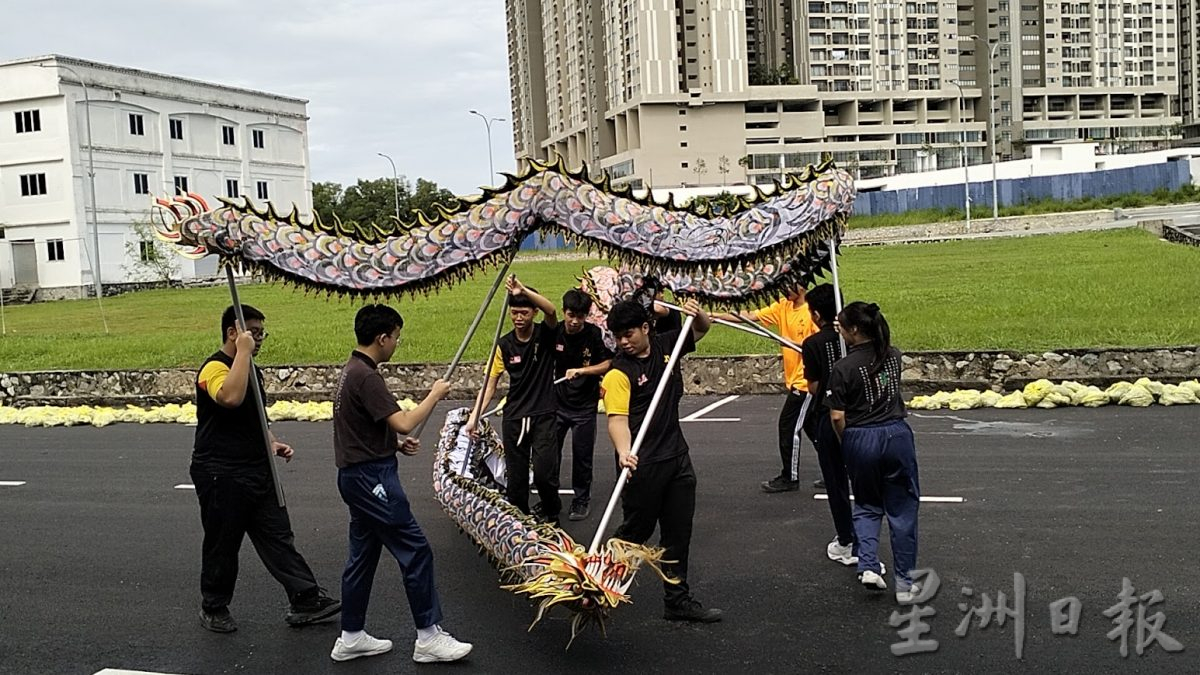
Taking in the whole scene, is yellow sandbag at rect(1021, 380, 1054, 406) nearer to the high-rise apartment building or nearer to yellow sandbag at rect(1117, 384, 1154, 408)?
yellow sandbag at rect(1117, 384, 1154, 408)

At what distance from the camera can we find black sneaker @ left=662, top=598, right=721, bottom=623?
604cm

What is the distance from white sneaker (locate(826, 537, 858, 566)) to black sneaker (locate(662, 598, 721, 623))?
1.31 meters

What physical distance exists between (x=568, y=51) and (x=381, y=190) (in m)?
33.6

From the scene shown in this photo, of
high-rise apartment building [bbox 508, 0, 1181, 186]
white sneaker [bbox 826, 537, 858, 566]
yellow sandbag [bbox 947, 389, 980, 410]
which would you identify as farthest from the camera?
high-rise apartment building [bbox 508, 0, 1181, 186]

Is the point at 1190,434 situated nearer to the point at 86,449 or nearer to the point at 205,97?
the point at 86,449

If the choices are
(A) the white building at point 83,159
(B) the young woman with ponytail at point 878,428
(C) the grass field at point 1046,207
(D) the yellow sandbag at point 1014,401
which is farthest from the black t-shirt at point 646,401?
(C) the grass field at point 1046,207

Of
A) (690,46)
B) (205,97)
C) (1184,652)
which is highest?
(690,46)

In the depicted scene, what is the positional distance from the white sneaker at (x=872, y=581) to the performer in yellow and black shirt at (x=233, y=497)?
3262mm

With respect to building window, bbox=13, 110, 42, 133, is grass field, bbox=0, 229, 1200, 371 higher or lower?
lower

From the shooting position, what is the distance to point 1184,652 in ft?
17.4

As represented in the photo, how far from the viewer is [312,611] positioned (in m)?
6.43

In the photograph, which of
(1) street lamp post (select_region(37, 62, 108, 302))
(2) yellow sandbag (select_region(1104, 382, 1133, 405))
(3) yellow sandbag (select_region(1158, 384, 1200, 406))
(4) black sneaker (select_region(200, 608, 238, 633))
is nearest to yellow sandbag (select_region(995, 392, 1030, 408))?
(2) yellow sandbag (select_region(1104, 382, 1133, 405))

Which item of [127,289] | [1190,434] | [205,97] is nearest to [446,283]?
[1190,434]

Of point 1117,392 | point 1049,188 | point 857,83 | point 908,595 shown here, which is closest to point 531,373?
point 908,595
